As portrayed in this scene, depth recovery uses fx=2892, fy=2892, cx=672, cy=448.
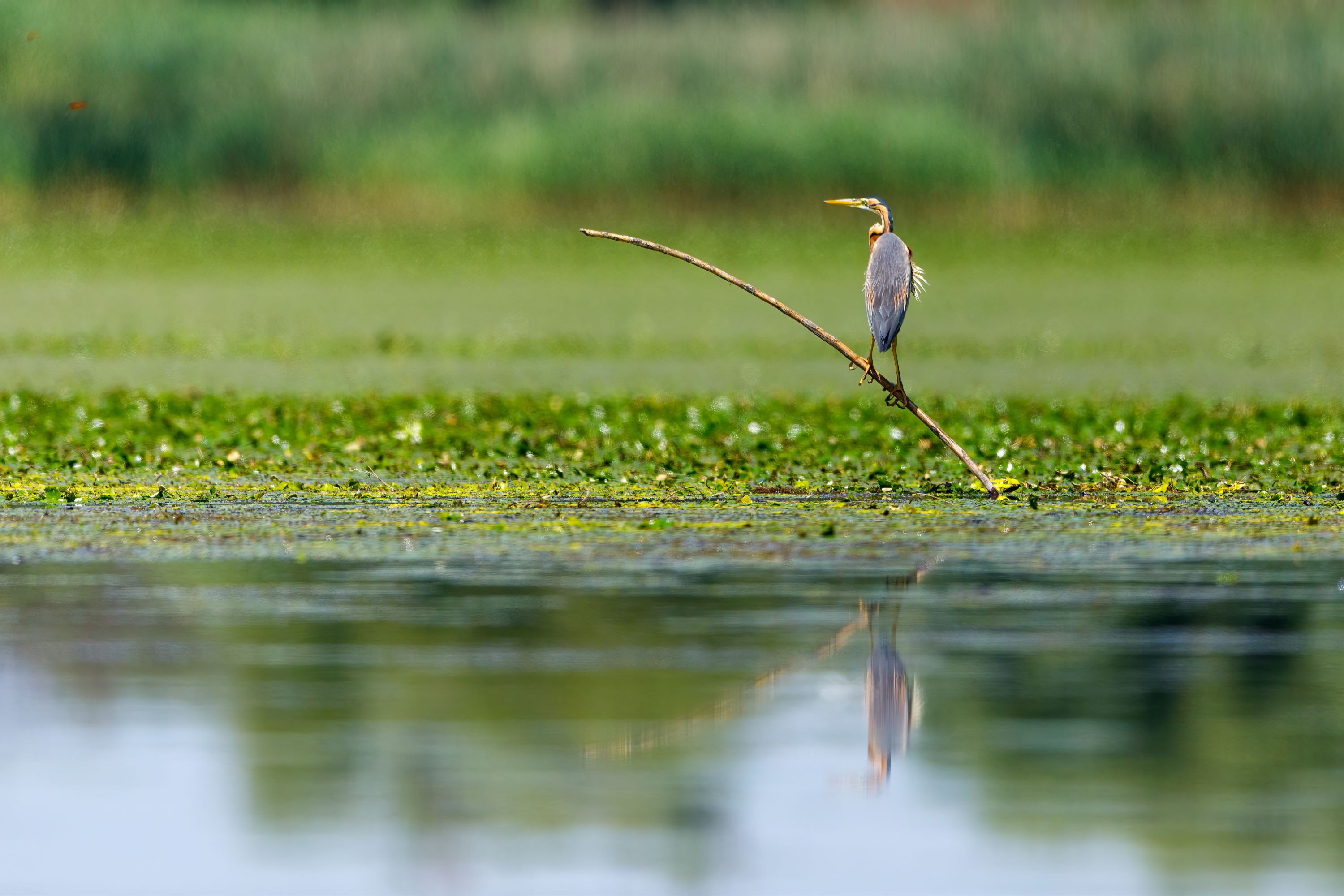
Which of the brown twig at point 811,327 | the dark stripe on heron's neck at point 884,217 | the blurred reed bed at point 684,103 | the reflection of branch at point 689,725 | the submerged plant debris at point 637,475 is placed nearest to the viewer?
the reflection of branch at point 689,725

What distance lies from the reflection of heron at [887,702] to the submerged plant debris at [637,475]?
8.17 ft

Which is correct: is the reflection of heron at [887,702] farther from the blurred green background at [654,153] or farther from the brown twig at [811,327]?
the blurred green background at [654,153]

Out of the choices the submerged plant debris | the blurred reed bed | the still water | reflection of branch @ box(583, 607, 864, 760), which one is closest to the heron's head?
the submerged plant debris

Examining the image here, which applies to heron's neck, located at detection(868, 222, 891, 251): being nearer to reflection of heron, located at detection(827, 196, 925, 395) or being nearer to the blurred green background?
reflection of heron, located at detection(827, 196, 925, 395)

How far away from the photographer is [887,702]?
8297 millimetres

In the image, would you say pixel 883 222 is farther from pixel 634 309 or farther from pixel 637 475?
pixel 634 309

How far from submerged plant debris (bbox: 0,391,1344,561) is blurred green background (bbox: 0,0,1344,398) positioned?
9.20 metres

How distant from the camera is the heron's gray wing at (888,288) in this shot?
43.5 feet

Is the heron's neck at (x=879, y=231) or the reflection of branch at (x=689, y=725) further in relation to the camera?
the heron's neck at (x=879, y=231)

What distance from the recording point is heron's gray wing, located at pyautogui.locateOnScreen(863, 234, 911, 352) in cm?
1327

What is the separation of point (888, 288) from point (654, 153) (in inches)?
842

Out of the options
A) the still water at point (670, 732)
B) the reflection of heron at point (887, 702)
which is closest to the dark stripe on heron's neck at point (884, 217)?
the still water at point (670, 732)

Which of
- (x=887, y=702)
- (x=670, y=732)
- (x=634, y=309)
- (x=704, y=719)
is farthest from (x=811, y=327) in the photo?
(x=634, y=309)

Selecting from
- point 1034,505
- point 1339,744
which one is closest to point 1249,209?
point 1034,505
